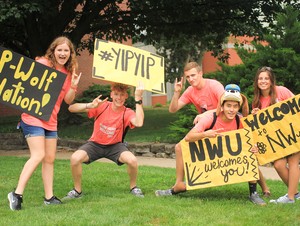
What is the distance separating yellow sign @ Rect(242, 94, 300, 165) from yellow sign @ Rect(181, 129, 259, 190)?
0.23 meters

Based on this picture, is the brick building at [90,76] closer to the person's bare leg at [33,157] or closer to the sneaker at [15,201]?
the person's bare leg at [33,157]

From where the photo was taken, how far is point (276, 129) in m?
5.77

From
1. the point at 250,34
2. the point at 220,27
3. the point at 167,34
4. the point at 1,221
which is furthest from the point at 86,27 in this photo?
the point at 1,221

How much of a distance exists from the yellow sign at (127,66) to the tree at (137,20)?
27.1ft

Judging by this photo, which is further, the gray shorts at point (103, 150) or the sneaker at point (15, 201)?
the gray shorts at point (103, 150)

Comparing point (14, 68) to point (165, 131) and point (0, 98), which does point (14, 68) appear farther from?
point (165, 131)

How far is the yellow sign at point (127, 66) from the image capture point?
568 cm

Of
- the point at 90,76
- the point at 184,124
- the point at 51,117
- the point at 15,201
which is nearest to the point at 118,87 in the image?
the point at 51,117

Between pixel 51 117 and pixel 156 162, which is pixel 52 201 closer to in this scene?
pixel 51 117

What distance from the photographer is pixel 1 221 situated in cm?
476

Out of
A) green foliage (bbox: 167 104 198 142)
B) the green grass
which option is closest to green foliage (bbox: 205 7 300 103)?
green foliage (bbox: 167 104 198 142)

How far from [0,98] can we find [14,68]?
1.22 feet

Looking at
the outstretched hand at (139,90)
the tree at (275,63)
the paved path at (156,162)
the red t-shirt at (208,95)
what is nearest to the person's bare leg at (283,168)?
the red t-shirt at (208,95)

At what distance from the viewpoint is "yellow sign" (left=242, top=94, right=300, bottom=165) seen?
18.6 feet
